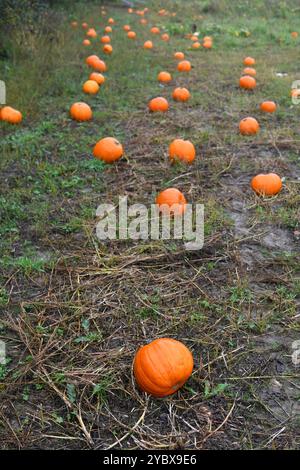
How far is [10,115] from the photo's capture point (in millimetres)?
6152

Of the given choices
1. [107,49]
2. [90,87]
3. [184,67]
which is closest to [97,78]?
[90,87]

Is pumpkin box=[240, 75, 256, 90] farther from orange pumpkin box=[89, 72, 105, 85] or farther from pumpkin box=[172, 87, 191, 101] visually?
orange pumpkin box=[89, 72, 105, 85]

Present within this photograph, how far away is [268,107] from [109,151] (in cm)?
291

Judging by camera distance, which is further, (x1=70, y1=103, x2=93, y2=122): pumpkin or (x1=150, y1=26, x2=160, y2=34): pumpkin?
(x1=150, y1=26, x2=160, y2=34): pumpkin

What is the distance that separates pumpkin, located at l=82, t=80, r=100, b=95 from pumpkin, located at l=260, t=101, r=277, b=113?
2604 mm

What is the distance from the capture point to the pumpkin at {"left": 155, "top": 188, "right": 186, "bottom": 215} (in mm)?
4148

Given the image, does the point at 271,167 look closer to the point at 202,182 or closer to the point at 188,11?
the point at 202,182

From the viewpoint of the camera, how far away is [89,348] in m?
2.92

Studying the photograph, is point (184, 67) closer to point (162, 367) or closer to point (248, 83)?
point (248, 83)

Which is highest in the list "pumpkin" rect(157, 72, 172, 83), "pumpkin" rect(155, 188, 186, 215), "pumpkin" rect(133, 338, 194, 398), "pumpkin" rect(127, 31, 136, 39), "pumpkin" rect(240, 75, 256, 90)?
"pumpkin" rect(127, 31, 136, 39)

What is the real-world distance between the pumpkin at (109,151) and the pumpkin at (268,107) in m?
2.76

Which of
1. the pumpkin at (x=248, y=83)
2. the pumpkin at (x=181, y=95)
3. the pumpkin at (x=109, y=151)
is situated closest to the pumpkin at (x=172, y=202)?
the pumpkin at (x=109, y=151)

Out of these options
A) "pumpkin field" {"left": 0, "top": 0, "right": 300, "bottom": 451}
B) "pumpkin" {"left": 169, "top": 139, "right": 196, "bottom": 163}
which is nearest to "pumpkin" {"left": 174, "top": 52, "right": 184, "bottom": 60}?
"pumpkin field" {"left": 0, "top": 0, "right": 300, "bottom": 451}

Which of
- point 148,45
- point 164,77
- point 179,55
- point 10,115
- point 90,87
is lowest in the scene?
point 10,115
